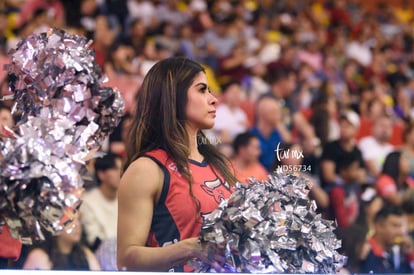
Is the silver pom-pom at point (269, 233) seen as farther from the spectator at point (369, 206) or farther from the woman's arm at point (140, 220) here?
the spectator at point (369, 206)

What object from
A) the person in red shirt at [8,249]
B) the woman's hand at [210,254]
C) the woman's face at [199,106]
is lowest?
the woman's hand at [210,254]

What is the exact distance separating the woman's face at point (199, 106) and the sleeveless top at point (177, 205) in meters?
0.14

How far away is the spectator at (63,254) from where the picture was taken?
257cm

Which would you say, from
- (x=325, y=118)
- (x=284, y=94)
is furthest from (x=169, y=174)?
(x=284, y=94)

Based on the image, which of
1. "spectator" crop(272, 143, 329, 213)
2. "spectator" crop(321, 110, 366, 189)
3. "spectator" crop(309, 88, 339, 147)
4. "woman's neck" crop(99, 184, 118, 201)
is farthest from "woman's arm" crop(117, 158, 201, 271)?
"spectator" crop(309, 88, 339, 147)

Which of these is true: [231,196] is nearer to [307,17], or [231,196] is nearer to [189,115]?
[189,115]

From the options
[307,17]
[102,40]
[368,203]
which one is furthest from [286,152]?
[307,17]

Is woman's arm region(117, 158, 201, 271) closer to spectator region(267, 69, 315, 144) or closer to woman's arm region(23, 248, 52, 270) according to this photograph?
woman's arm region(23, 248, 52, 270)

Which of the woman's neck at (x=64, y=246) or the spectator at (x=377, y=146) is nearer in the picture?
the woman's neck at (x=64, y=246)

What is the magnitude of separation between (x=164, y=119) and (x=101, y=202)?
0.75 metres

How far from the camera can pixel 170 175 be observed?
8.26ft

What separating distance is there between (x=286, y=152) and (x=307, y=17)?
23.1 ft

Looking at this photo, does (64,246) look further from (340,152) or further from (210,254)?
(340,152)

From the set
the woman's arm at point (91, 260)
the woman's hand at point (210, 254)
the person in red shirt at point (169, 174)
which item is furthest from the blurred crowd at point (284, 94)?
the woman's hand at point (210, 254)
